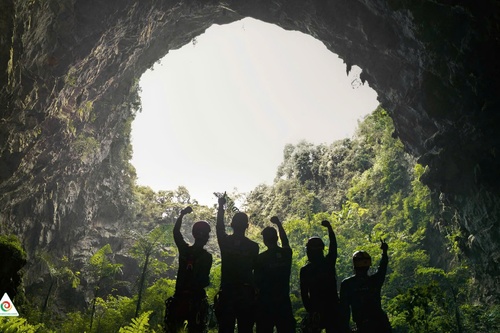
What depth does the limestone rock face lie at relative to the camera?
43.5 feet

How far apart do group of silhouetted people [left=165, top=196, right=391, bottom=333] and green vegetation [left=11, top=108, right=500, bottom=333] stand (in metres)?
2.71

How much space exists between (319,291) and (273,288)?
0.78 meters

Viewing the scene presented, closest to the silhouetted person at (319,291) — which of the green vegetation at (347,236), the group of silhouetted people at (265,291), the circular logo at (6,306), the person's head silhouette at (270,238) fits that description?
the group of silhouetted people at (265,291)

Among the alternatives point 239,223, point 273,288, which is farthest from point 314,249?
point 239,223

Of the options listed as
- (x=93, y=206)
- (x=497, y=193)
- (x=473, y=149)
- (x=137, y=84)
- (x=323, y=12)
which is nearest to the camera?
(x=497, y=193)

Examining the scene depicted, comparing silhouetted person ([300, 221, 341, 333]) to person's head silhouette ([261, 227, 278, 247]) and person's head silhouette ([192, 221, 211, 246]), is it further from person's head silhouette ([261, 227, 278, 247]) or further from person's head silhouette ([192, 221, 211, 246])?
person's head silhouette ([192, 221, 211, 246])

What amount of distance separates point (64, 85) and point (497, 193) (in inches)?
872

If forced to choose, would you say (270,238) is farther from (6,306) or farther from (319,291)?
(6,306)

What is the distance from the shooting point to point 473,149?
14.5 m

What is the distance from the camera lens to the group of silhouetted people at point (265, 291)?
544 centimetres

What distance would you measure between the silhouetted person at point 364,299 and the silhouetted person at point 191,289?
2342 millimetres

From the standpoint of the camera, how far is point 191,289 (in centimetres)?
554

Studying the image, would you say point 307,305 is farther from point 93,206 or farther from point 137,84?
point 93,206

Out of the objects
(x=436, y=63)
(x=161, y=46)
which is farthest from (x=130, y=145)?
(x=436, y=63)
